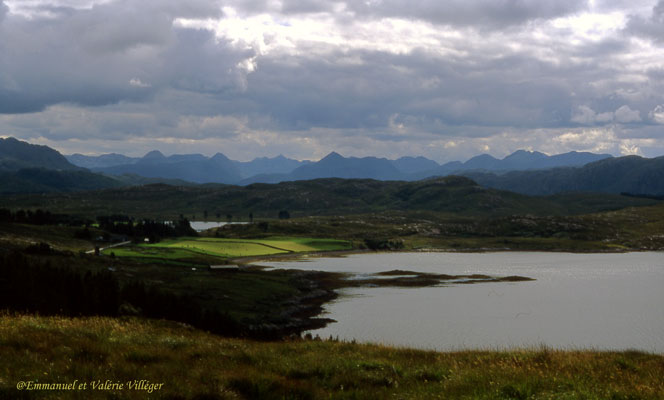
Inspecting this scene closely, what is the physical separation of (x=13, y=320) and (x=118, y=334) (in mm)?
4462

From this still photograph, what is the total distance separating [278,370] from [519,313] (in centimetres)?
8759

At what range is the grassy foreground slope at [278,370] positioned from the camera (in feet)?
44.1

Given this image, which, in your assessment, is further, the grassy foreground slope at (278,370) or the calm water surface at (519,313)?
the calm water surface at (519,313)

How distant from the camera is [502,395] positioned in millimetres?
13391

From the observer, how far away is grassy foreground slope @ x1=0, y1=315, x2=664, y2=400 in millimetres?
13438

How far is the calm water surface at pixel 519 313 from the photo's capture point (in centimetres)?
7406

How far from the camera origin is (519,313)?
313 feet

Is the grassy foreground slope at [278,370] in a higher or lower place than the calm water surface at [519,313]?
higher

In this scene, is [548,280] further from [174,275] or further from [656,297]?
[174,275]

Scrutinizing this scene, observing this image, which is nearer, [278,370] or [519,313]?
[278,370]

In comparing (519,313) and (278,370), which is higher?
(278,370)

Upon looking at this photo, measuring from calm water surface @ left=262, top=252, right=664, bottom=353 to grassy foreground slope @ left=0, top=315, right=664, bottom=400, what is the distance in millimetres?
34693

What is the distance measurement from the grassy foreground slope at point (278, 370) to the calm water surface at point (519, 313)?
34.7 metres

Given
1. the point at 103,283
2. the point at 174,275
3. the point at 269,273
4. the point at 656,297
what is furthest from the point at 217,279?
the point at 656,297
